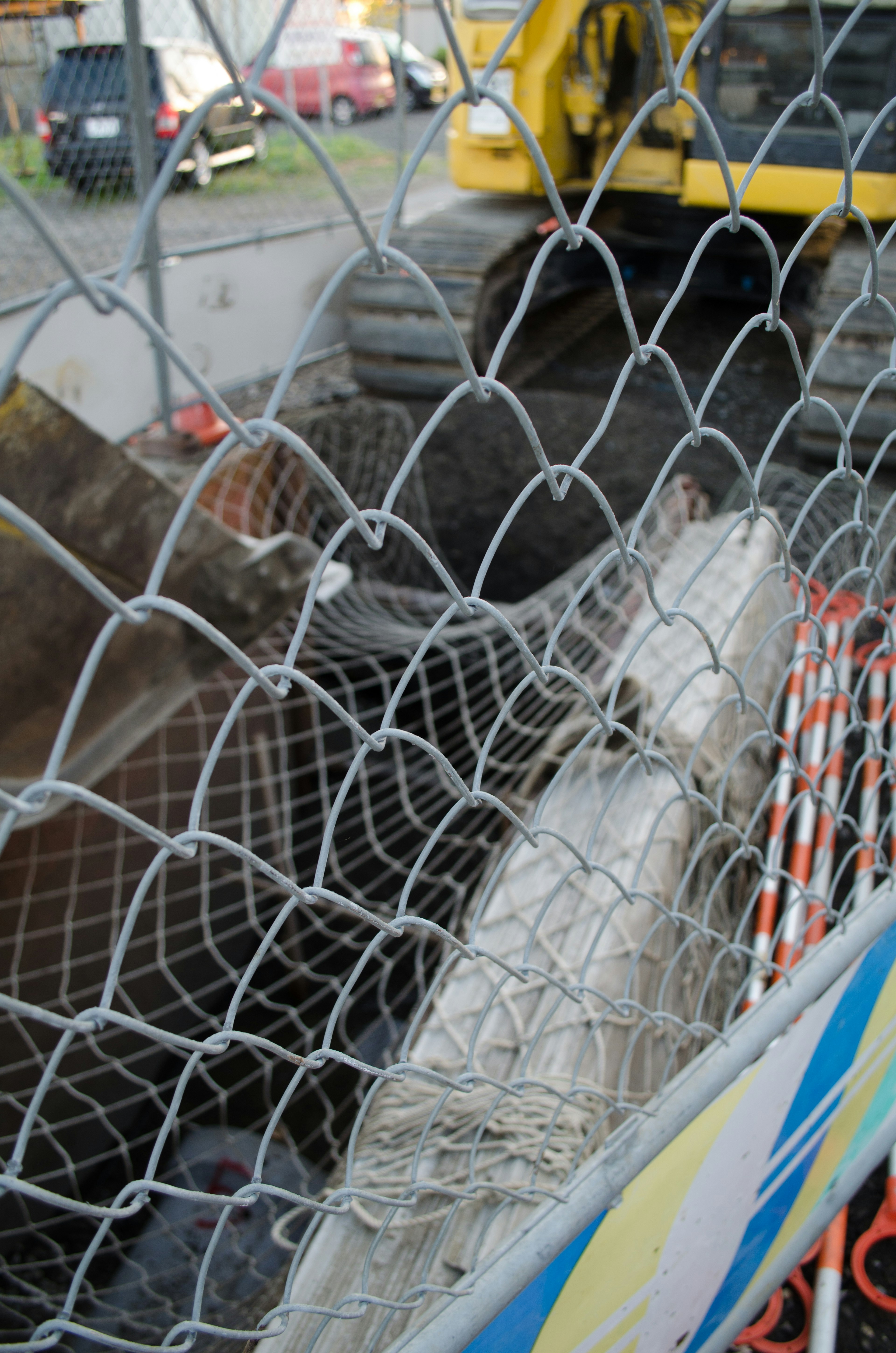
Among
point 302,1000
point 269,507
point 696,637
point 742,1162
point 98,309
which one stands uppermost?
point 98,309

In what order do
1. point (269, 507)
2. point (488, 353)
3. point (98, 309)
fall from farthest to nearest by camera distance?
1. point (488, 353)
2. point (269, 507)
3. point (98, 309)

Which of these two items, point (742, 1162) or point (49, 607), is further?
point (49, 607)

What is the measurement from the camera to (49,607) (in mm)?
2160

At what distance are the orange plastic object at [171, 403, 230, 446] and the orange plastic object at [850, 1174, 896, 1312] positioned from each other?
11.0 feet

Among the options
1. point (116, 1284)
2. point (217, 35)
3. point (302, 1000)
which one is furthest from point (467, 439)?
point (217, 35)

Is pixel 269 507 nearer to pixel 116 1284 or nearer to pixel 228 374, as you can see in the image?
pixel 228 374

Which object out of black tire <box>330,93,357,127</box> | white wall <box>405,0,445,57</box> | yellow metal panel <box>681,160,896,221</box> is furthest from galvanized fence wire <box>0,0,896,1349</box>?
white wall <box>405,0,445,57</box>

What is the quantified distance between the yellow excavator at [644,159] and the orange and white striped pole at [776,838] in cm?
168

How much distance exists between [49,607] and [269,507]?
1.38 m

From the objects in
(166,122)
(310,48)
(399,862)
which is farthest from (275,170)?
(399,862)

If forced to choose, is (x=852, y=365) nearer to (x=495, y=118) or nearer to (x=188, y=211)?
(x=495, y=118)

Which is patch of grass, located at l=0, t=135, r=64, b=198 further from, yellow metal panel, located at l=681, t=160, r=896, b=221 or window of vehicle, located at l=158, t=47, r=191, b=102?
yellow metal panel, located at l=681, t=160, r=896, b=221

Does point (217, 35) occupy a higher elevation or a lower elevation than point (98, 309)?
higher

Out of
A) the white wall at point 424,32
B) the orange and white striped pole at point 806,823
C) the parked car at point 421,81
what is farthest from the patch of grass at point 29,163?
the white wall at point 424,32
